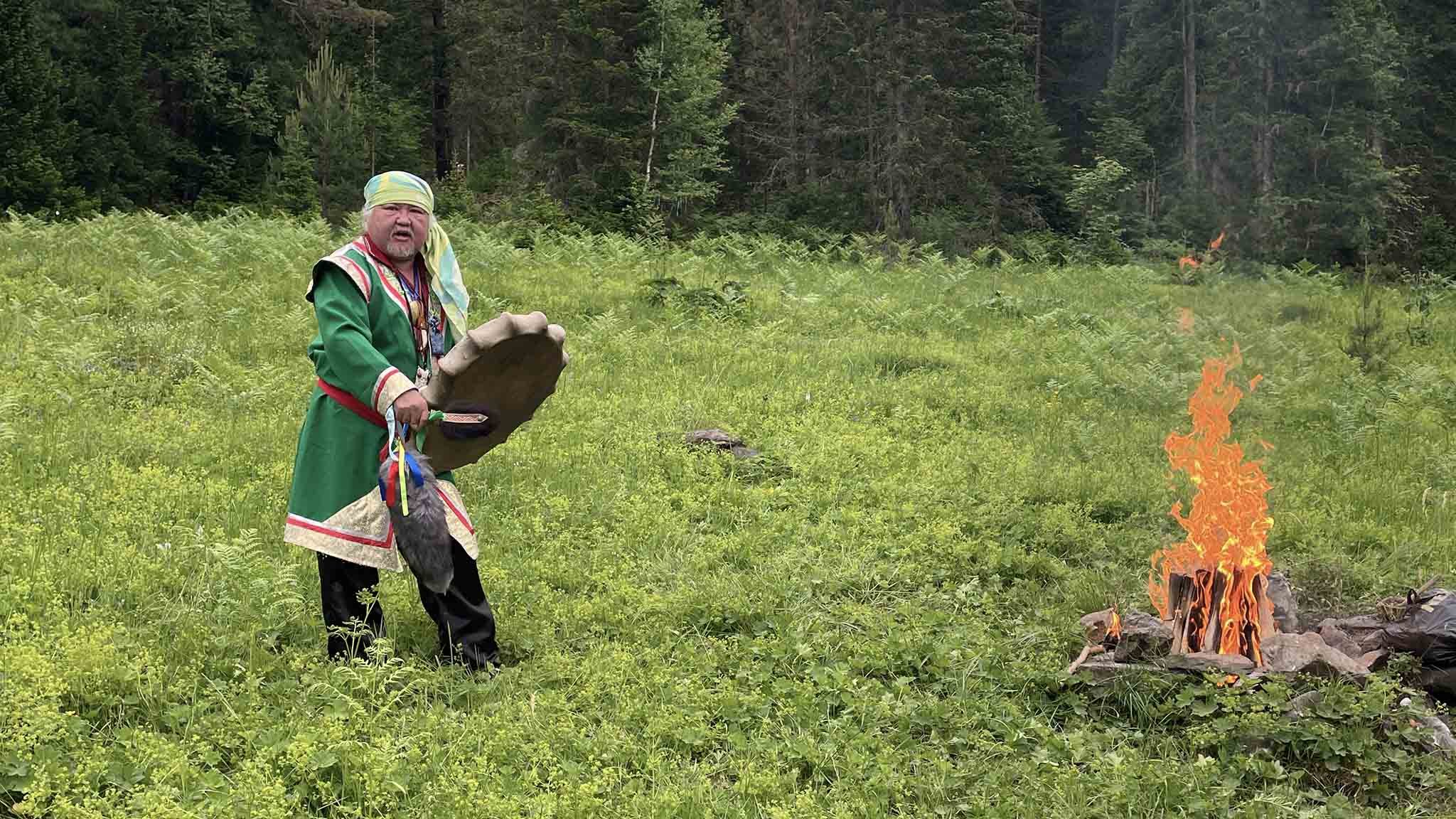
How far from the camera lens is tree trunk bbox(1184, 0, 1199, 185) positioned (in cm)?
2248

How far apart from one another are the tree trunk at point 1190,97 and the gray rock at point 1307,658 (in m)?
18.7

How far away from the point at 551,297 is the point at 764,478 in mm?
6886

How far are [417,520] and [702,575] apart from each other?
225 centimetres

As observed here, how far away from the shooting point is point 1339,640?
5652 millimetres

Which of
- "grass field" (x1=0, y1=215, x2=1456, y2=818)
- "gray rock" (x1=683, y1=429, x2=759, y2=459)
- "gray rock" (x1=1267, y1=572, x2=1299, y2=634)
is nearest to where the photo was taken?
A: "grass field" (x1=0, y1=215, x2=1456, y2=818)

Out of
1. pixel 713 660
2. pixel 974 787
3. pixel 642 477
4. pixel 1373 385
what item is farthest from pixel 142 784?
pixel 1373 385

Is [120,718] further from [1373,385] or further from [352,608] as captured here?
[1373,385]

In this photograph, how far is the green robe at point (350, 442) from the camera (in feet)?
15.0

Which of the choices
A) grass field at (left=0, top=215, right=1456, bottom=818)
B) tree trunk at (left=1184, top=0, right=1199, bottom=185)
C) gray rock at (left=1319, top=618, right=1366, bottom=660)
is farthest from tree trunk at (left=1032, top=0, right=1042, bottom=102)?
gray rock at (left=1319, top=618, right=1366, bottom=660)

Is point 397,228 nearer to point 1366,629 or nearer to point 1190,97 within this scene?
point 1366,629

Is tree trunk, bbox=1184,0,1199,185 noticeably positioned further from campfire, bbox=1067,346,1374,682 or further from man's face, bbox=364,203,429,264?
man's face, bbox=364,203,429,264

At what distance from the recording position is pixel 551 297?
14.3 metres

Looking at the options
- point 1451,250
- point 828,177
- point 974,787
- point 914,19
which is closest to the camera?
point 974,787

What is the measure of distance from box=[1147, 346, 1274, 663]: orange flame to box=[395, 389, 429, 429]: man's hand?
3602 mm
